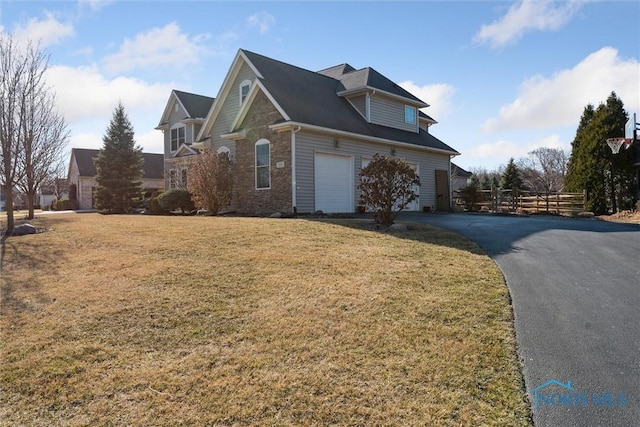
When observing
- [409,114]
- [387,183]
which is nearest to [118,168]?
[409,114]

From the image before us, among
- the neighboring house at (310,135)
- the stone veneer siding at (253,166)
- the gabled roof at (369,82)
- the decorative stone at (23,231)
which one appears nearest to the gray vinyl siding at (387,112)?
the neighboring house at (310,135)

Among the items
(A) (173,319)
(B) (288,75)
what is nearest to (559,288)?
(A) (173,319)

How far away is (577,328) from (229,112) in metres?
17.4

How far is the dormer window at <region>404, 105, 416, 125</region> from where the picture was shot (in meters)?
21.2

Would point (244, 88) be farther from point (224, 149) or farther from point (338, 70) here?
point (338, 70)

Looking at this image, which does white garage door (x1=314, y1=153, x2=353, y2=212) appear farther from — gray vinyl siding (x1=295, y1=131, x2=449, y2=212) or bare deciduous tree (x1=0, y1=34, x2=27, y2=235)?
bare deciduous tree (x1=0, y1=34, x2=27, y2=235)

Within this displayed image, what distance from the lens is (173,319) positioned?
14.6ft

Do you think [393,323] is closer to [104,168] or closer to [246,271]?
[246,271]

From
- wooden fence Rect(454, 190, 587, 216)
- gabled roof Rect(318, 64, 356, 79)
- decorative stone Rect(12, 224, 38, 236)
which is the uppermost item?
gabled roof Rect(318, 64, 356, 79)

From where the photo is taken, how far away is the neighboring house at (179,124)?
24755mm

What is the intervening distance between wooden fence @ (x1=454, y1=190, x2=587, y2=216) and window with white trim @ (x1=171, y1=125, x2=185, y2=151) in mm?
17603

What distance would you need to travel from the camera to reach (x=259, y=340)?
3.94 meters

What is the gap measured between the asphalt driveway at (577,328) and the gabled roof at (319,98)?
31.9ft

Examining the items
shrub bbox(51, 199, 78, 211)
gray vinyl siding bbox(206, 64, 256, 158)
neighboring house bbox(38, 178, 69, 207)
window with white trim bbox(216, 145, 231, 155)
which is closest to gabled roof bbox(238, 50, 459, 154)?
gray vinyl siding bbox(206, 64, 256, 158)
